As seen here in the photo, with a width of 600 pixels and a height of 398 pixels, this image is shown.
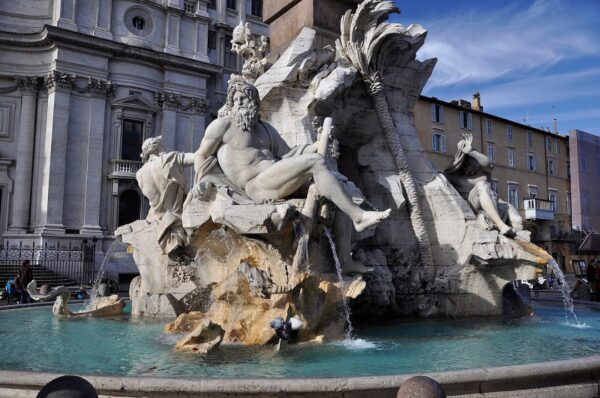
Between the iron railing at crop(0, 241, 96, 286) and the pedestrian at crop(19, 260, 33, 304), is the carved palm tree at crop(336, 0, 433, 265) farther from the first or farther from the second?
Answer: the iron railing at crop(0, 241, 96, 286)

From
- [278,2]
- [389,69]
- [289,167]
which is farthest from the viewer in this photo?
[278,2]

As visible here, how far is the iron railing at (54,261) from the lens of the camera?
21895 millimetres

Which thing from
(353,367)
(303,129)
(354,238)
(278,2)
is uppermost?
(278,2)

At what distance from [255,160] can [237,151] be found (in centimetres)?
23

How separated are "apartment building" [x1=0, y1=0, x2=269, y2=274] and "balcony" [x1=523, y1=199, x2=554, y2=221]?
2230cm

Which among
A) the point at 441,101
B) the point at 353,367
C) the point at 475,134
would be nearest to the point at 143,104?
the point at 441,101

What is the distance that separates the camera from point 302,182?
6086mm

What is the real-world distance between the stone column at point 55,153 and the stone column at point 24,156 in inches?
34.9

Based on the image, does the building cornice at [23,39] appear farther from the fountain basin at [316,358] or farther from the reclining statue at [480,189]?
the reclining statue at [480,189]

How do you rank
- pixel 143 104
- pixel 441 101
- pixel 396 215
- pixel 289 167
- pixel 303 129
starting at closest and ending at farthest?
1. pixel 289 167
2. pixel 303 129
3. pixel 396 215
4. pixel 143 104
5. pixel 441 101

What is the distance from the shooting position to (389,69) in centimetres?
884

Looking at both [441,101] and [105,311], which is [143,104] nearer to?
[441,101]

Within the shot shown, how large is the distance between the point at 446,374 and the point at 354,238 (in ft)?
11.3

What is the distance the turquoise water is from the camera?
14.9 feet
